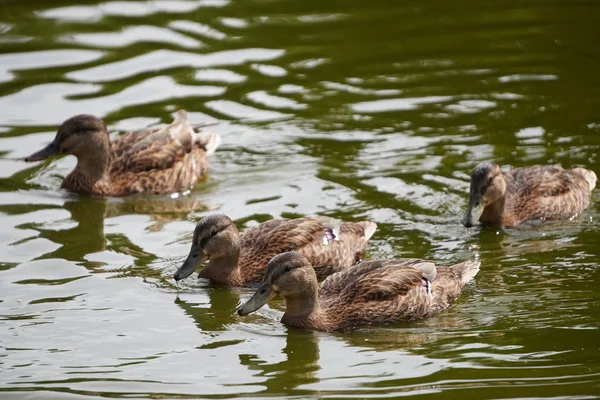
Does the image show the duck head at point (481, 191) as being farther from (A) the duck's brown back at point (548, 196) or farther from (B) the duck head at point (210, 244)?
(B) the duck head at point (210, 244)

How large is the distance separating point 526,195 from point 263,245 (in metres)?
2.98

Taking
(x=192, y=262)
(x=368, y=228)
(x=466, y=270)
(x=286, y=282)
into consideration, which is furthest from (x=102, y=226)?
(x=466, y=270)

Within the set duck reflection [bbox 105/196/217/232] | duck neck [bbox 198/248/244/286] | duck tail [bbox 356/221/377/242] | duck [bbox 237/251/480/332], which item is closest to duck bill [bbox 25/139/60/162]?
duck reflection [bbox 105/196/217/232]

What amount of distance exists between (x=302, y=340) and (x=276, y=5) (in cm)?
1068

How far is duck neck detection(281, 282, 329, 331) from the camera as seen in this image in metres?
10.3

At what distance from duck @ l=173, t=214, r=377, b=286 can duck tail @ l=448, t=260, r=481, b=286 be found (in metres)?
1.15

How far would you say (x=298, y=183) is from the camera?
45.6ft

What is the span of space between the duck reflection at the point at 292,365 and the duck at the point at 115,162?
457 centimetres

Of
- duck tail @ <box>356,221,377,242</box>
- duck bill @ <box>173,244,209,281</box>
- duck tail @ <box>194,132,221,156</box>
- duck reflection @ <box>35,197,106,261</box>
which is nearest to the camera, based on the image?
duck bill @ <box>173,244,209,281</box>

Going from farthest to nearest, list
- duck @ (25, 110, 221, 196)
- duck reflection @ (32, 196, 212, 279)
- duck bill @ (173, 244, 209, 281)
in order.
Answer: duck @ (25, 110, 221, 196) < duck reflection @ (32, 196, 212, 279) < duck bill @ (173, 244, 209, 281)

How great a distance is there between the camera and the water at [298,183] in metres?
9.44

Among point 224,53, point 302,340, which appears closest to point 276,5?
point 224,53

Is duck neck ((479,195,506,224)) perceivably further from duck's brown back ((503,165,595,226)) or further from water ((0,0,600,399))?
water ((0,0,600,399))

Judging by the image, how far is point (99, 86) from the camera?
56.1 ft
